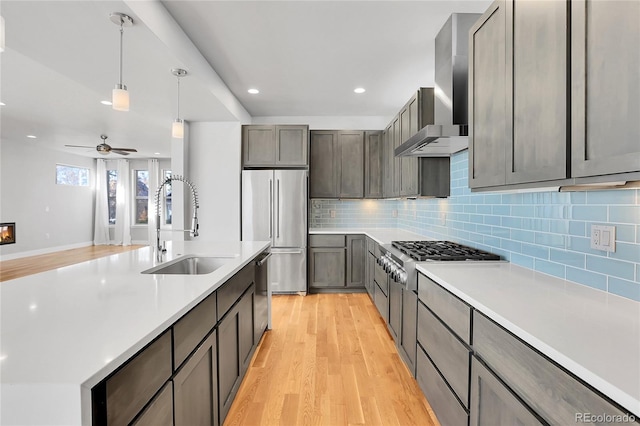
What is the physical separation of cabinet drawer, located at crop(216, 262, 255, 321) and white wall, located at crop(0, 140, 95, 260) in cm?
817

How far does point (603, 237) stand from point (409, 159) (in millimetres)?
2226

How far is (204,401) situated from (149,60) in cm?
262

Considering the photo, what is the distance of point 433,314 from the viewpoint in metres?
1.91

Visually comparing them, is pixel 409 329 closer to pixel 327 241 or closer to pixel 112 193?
pixel 327 241

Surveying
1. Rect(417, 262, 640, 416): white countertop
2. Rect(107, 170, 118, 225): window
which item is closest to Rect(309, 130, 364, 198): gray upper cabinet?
Rect(417, 262, 640, 416): white countertop

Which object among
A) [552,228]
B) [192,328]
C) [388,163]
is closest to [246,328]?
[192,328]

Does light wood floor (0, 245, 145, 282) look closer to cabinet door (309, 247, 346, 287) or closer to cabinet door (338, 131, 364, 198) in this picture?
cabinet door (309, 247, 346, 287)

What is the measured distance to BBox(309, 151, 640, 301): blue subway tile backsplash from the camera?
136cm

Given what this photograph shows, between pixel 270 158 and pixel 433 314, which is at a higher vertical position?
pixel 270 158

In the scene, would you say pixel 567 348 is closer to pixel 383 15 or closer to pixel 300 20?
pixel 383 15

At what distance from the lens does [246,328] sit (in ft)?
7.89

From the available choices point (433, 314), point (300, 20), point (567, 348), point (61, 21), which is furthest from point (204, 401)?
point (300, 20)

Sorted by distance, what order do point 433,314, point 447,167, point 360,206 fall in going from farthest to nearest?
point 360,206
point 447,167
point 433,314

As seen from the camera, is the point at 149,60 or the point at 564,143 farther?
the point at 149,60
